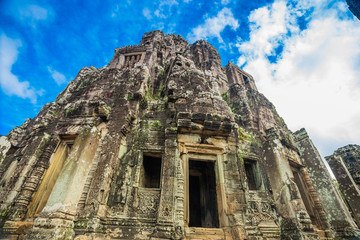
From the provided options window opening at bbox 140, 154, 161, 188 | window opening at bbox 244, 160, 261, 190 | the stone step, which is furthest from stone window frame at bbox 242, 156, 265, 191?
window opening at bbox 140, 154, 161, 188

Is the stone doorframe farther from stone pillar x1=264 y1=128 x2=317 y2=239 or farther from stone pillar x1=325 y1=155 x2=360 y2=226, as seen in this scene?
stone pillar x1=325 y1=155 x2=360 y2=226

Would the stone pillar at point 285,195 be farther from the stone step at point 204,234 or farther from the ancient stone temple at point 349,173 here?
the ancient stone temple at point 349,173

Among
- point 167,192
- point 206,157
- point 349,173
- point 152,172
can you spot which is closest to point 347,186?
point 349,173

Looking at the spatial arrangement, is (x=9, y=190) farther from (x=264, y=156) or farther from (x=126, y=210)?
(x=264, y=156)

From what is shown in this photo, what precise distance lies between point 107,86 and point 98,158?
4592mm

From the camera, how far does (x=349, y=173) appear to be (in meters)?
9.82

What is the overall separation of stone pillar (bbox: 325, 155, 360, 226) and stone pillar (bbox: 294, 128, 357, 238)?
0.85 metres

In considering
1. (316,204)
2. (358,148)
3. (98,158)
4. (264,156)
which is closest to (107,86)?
(98,158)

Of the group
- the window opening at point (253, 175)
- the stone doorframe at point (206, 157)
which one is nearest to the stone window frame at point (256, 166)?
the window opening at point (253, 175)

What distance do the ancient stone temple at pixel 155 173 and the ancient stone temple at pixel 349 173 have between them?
124 centimetres

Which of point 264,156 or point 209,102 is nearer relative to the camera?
point 209,102

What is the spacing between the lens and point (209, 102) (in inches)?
315

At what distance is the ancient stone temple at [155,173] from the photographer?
532cm

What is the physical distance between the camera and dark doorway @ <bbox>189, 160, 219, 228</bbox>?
26.4ft
